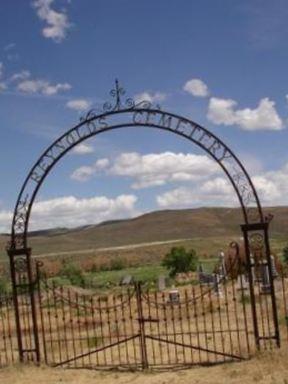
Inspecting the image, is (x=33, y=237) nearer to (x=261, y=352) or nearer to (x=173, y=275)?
(x=173, y=275)

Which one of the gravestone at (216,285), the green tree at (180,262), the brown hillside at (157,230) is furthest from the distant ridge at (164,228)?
the gravestone at (216,285)

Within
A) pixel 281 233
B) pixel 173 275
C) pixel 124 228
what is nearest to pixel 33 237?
pixel 124 228

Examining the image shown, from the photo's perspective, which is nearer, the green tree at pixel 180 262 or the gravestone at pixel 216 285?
the gravestone at pixel 216 285

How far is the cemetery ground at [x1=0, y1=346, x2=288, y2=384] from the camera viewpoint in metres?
9.66

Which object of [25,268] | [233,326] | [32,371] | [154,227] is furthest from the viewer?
[154,227]

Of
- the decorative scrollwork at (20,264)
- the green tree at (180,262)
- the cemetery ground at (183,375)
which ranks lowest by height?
the cemetery ground at (183,375)

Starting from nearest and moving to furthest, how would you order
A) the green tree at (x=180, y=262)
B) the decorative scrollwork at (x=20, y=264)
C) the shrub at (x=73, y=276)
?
the decorative scrollwork at (x=20, y=264), the green tree at (x=180, y=262), the shrub at (x=73, y=276)

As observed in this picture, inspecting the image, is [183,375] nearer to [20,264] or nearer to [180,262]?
[20,264]

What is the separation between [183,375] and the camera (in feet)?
34.1

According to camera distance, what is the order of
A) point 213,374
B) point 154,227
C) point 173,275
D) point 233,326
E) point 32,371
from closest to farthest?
point 213,374, point 32,371, point 233,326, point 173,275, point 154,227

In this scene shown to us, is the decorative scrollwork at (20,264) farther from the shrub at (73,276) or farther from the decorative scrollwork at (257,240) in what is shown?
the shrub at (73,276)

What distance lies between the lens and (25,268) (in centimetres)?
1196

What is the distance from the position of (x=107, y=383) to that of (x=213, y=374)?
177 cm

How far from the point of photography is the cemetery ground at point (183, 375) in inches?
380
